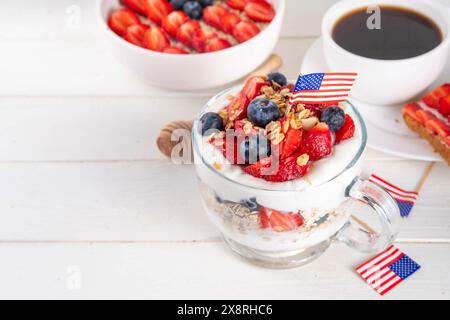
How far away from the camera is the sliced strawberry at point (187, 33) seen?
163 centimetres

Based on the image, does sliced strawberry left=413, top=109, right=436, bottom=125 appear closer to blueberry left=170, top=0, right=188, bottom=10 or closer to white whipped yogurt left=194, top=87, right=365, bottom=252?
white whipped yogurt left=194, top=87, right=365, bottom=252

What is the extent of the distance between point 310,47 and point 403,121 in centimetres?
32


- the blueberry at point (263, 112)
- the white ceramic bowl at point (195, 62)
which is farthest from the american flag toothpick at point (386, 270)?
the white ceramic bowl at point (195, 62)

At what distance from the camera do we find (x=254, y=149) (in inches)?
43.3

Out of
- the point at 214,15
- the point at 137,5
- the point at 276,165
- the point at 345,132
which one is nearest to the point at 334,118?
the point at 345,132

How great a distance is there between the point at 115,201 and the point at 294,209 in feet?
1.51

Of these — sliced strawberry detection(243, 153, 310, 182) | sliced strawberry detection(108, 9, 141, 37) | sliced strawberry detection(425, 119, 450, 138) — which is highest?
sliced strawberry detection(243, 153, 310, 182)

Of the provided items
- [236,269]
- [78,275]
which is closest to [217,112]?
[236,269]

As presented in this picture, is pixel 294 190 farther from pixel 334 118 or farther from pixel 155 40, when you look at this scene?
pixel 155 40

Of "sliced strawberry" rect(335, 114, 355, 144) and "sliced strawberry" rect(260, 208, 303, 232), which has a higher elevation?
"sliced strawberry" rect(335, 114, 355, 144)

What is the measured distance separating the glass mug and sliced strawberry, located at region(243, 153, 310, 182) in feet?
0.06

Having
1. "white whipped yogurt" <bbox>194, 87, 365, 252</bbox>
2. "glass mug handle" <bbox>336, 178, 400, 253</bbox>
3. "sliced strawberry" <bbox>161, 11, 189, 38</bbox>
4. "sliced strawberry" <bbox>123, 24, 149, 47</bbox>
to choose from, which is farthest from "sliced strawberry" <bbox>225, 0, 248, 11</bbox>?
→ "glass mug handle" <bbox>336, 178, 400, 253</bbox>

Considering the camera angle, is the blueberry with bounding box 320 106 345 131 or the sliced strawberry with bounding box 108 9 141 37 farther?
the sliced strawberry with bounding box 108 9 141 37

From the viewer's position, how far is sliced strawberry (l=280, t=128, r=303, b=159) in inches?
43.8
